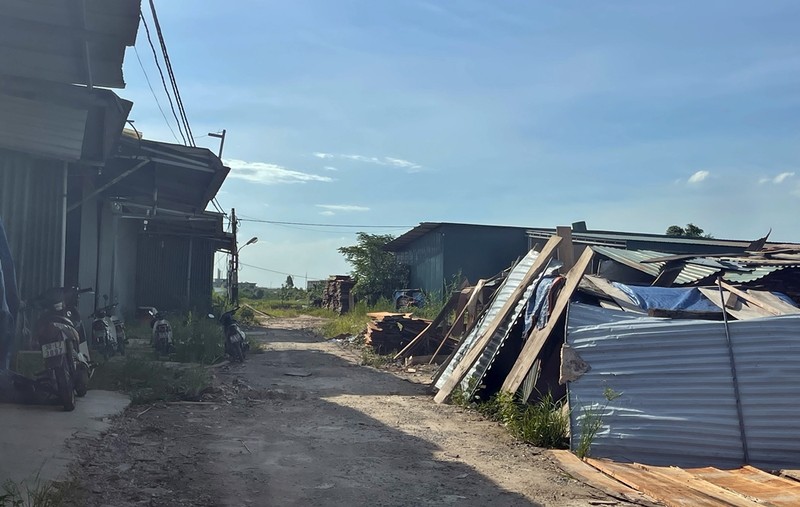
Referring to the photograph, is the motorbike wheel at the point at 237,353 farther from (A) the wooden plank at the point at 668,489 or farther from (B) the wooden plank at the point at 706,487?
(B) the wooden plank at the point at 706,487

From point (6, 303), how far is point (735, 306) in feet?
23.3

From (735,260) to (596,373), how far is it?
17.3 feet

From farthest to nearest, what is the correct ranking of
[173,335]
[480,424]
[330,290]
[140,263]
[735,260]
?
[330,290], [140,263], [173,335], [735,260], [480,424]

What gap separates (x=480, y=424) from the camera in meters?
7.38

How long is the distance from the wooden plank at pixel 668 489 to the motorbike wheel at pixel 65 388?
4.71 meters

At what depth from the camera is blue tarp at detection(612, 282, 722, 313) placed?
7926mm

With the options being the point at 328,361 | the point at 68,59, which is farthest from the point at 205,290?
the point at 68,59

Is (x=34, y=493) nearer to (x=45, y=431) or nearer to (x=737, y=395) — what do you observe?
(x=45, y=431)

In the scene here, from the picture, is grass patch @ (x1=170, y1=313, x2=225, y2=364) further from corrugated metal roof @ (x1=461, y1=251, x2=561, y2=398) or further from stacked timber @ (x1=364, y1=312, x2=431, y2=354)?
corrugated metal roof @ (x1=461, y1=251, x2=561, y2=398)

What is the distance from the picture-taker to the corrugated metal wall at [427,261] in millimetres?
24516

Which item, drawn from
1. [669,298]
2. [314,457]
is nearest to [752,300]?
[669,298]

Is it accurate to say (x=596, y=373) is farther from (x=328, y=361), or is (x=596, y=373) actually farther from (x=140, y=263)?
(x=140, y=263)

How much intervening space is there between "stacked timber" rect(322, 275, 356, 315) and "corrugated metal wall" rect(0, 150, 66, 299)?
21341 mm

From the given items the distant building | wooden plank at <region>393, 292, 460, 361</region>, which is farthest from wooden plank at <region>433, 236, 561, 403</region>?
the distant building
